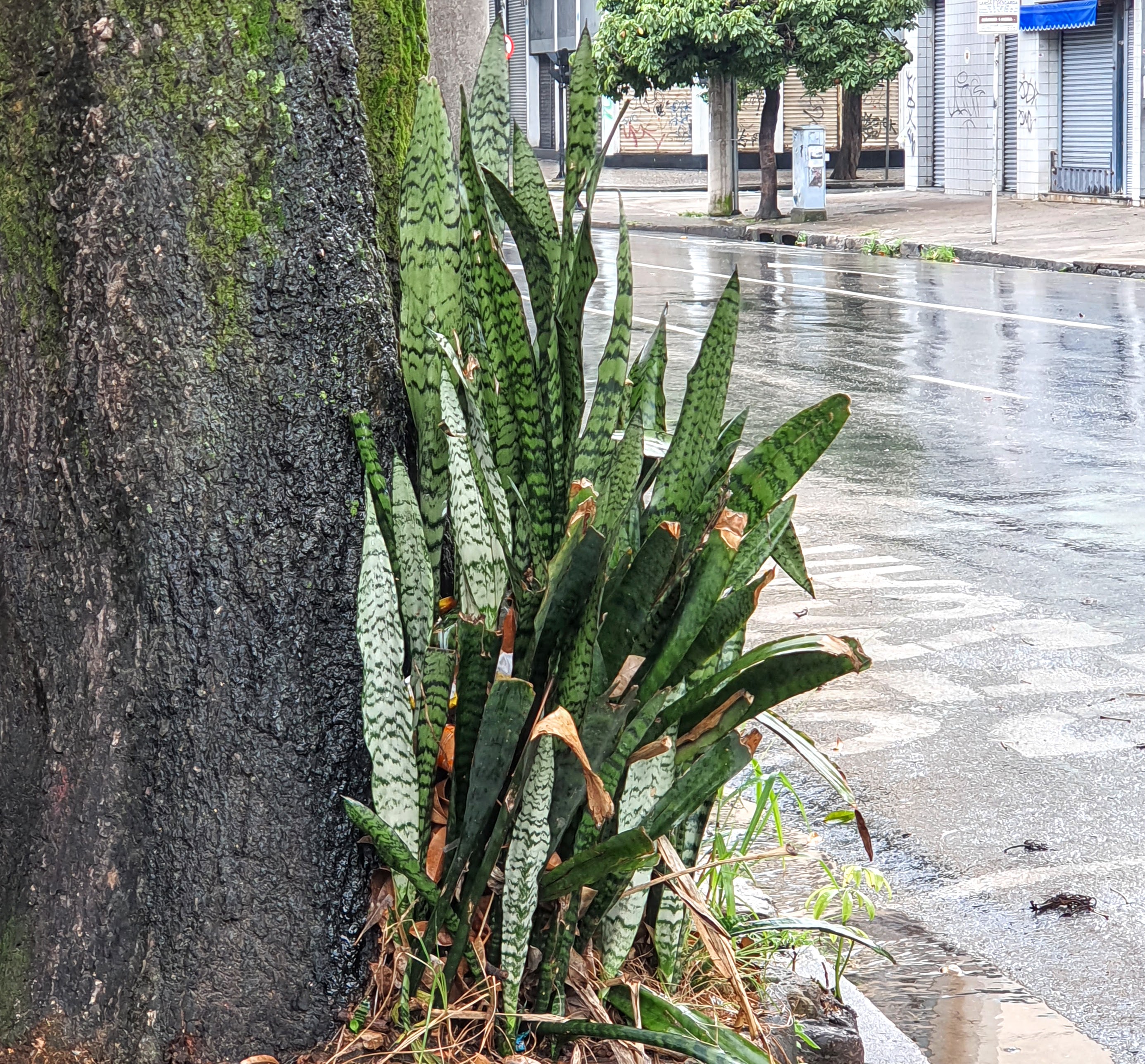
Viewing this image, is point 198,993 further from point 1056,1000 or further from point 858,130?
point 858,130

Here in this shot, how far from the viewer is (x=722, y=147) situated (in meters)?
26.9

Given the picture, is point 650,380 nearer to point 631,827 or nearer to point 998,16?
point 631,827

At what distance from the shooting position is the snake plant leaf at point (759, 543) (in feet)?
7.11

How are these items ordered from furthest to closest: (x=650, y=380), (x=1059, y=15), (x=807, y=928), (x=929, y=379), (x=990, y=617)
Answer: (x=1059, y=15) < (x=929, y=379) < (x=990, y=617) < (x=807, y=928) < (x=650, y=380)

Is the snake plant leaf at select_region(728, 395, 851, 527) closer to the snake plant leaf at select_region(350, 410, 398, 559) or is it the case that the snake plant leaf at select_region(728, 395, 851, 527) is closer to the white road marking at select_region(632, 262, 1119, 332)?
the snake plant leaf at select_region(350, 410, 398, 559)

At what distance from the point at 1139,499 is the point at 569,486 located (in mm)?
5676

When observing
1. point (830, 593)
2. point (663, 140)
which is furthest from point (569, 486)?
point (663, 140)

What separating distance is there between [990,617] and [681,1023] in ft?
12.3

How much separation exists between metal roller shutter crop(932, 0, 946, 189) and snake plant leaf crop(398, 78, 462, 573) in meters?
29.9

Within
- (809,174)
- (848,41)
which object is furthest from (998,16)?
(809,174)

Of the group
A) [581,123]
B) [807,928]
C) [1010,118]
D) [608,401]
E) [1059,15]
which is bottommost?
[807,928]

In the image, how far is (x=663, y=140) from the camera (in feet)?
140

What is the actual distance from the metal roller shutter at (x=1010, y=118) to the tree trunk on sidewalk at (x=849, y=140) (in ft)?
21.0

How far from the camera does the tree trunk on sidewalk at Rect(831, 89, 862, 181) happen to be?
3447 centimetres
